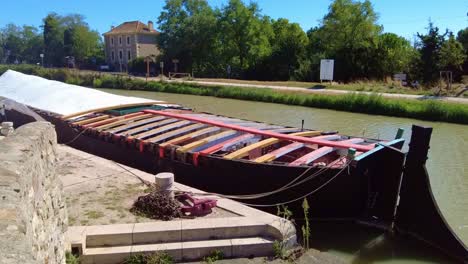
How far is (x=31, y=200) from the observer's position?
3.12 meters

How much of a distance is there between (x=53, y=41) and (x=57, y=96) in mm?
62637

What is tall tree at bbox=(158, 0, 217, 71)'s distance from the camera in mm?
43906

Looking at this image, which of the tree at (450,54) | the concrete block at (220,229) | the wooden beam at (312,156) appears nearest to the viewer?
the concrete block at (220,229)

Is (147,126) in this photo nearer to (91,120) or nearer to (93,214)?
(91,120)

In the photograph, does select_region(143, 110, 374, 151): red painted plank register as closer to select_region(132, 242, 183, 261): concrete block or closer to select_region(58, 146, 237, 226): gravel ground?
select_region(58, 146, 237, 226): gravel ground

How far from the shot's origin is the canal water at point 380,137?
6.25 metres

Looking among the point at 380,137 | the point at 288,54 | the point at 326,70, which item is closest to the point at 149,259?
the point at 380,137

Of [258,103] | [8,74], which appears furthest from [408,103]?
[8,74]

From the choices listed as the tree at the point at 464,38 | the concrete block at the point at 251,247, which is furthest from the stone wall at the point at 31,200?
the tree at the point at 464,38

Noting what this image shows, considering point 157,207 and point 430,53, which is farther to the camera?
point 430,53

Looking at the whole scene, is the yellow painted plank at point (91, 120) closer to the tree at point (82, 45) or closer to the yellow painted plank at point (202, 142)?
the yellow painted plank at point (202, 142)

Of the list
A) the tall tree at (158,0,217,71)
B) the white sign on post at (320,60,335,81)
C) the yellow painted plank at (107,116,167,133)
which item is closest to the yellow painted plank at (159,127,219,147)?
the yellow painted plank at (107,116,167,133)

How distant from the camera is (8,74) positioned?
15.8 metres

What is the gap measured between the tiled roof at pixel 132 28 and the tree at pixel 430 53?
139ft
